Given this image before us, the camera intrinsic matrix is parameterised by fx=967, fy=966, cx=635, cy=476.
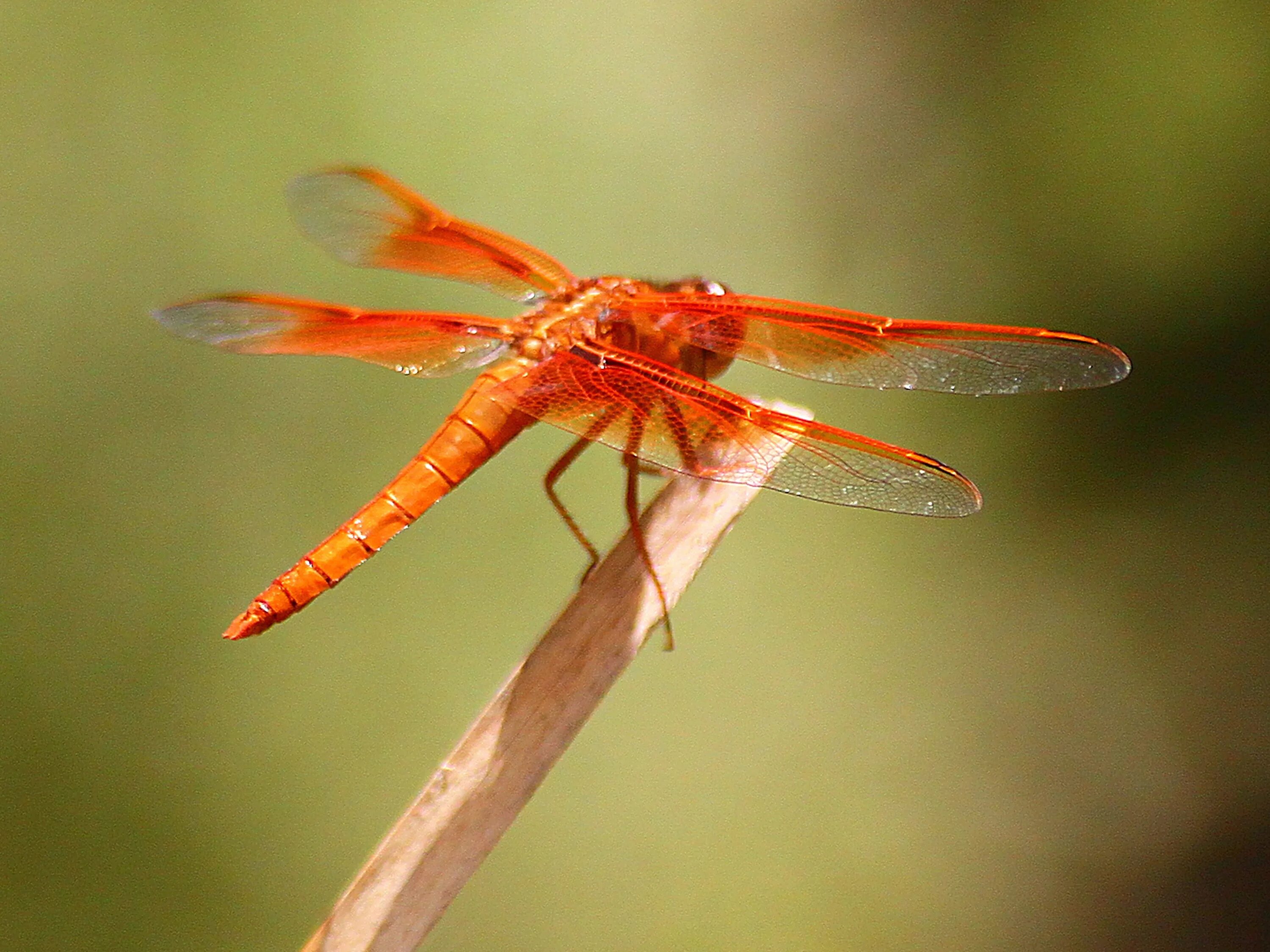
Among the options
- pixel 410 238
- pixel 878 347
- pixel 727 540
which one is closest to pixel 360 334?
pixel 410 238

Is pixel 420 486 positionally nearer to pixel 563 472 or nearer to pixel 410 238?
pixel 563 472

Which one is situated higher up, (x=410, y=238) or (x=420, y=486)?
(x=410, y=238)

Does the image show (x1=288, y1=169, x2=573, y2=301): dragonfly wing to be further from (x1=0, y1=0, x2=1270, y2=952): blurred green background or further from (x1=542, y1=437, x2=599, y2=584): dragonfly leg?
(x1=0, y1=0, x2=1270, y2=952): blurred green background

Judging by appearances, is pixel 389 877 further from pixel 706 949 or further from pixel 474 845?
pixel 706 949

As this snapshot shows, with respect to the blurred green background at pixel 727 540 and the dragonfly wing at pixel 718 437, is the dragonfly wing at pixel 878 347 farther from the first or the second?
the blurred green background at pixel 727 540

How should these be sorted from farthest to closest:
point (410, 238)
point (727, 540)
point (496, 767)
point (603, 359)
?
point (727, 540) → point (410, 238) → point (603, 359) → point (496, 767)

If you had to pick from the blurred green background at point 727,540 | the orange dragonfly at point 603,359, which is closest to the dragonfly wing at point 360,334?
the orange dragonfly at point 603,359
